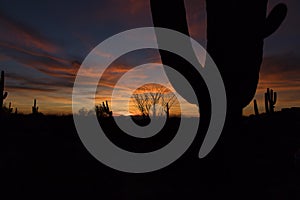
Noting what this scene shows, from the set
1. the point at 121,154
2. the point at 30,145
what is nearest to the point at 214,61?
the point at 121,154

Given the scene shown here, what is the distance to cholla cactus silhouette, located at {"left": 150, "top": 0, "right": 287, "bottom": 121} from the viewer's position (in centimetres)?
294

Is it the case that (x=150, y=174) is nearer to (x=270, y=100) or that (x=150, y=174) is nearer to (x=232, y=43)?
(x=232, y=43)

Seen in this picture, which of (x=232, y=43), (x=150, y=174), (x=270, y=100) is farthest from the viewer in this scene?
(x=270, y=100)

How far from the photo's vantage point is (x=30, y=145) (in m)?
7.62

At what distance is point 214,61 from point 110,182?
339 centimetres

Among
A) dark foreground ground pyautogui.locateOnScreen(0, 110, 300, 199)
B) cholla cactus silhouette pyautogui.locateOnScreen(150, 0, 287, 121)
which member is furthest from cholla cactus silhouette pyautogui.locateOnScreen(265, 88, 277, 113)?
cholla cactus silhouette pyautogui.locateOnScreen(150, 0, 287, 121)

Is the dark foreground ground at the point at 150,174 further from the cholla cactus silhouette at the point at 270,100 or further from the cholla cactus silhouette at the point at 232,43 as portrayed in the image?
the cholla cactus silhouette at the point at 270,100

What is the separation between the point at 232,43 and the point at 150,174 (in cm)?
376

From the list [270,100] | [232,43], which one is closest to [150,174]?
[232,43]

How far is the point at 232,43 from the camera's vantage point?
3018 millimetres

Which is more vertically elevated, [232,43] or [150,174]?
[232,43]

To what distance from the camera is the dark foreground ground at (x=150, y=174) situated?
321cm

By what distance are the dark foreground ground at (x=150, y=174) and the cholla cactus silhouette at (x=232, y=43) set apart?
66 cm

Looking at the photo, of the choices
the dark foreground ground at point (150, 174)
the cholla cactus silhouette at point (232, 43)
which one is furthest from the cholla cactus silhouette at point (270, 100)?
the cholla cactus silhouette at point (232, 43)
